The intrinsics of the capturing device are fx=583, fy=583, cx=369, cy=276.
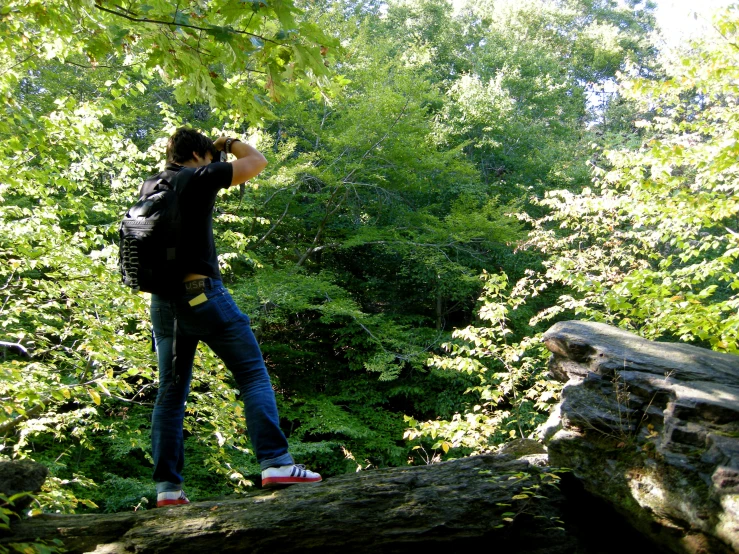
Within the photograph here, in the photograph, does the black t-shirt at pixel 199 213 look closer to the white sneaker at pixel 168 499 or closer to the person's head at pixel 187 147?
the person's head at pixel 187 147

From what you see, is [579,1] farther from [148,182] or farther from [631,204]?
[148,182]

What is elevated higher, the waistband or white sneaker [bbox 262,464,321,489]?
the waistband

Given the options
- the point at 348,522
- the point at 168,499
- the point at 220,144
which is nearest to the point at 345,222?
the point at 220,144

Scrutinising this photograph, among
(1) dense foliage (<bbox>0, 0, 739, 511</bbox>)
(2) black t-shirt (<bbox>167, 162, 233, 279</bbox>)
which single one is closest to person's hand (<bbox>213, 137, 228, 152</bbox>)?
(2) black t-shirt (<bbox>167, 162, 233, 279</bbox>)

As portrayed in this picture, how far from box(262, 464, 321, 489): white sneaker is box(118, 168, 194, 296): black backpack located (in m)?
0.83

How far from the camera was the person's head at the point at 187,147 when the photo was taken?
7.79 feet

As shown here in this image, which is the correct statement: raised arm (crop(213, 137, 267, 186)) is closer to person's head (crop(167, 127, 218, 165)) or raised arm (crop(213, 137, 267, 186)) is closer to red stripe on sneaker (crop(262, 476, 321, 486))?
person's head (crop(167, 127, 218, 165))

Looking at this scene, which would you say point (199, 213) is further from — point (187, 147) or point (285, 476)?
point (285, 476)

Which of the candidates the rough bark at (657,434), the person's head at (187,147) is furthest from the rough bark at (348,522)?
the person's head at (187,147)

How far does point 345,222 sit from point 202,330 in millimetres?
11576

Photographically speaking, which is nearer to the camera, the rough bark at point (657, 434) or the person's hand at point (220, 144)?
the rough bark at point (657, 434)

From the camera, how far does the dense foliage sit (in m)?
3.75

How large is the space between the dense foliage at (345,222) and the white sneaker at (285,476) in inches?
66.2

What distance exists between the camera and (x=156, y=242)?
2191 millimetres
